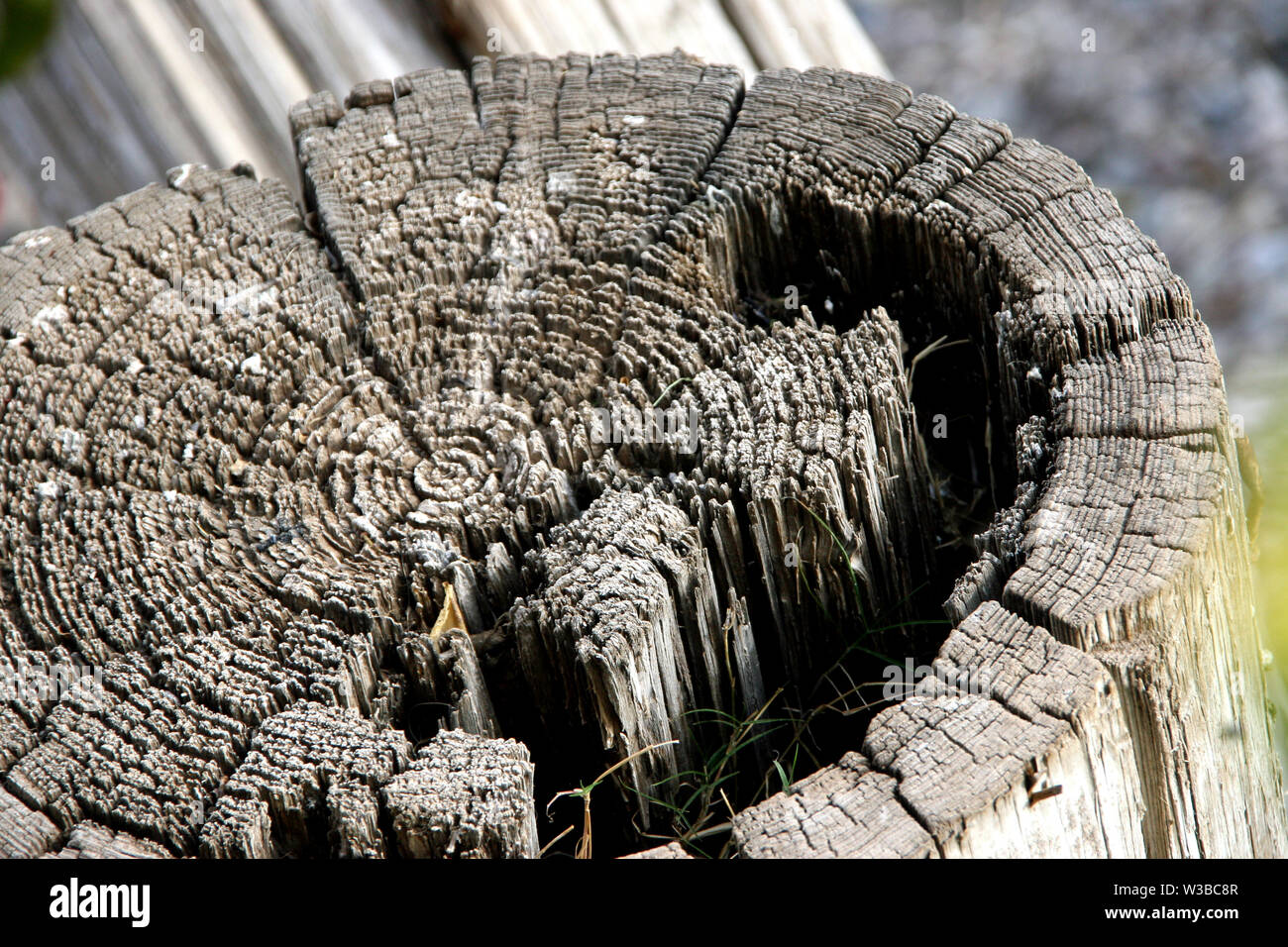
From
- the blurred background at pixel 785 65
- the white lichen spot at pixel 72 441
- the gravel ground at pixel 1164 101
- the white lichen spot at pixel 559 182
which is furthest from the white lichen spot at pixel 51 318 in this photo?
the gravel ground at pixel 1164 101

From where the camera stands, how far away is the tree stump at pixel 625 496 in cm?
146

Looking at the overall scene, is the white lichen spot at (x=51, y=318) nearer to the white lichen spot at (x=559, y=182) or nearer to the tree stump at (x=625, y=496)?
the tree stump at (x=625, y=496)

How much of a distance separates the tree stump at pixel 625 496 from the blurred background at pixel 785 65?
0.44 meters

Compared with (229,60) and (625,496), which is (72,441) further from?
(229,60)

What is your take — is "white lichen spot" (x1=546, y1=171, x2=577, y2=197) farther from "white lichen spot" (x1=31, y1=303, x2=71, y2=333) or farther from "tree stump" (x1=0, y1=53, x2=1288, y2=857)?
"white lichen spot" (x1=31, y1=303, x2=71, y2=333)

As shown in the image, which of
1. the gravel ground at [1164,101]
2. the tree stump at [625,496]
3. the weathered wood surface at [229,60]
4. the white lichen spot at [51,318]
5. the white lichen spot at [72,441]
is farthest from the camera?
the gravel ground at [1164,101]

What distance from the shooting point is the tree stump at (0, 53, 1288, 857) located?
1.46 metres

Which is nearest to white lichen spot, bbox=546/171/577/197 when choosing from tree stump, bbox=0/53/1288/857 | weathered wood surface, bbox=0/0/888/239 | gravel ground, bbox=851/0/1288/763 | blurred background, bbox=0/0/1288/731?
tree stump, bbox=0/53/1288/857

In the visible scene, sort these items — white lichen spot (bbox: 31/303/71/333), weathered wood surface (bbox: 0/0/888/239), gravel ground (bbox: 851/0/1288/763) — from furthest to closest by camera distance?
gravel ground (bbox: 851/0/1288/763)
weathered wood surface (bbox: 0/0/888/239)
white lichen spot (bbox: 31/303/71/333)

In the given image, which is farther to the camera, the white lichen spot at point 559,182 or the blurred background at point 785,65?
the blurred background at point 785,65

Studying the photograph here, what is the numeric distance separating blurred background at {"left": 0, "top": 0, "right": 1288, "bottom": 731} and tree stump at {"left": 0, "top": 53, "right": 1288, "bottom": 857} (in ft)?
1.43

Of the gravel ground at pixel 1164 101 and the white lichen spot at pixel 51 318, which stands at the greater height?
the white lichen spot at pixel 51 318

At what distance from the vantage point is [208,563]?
184 cm
